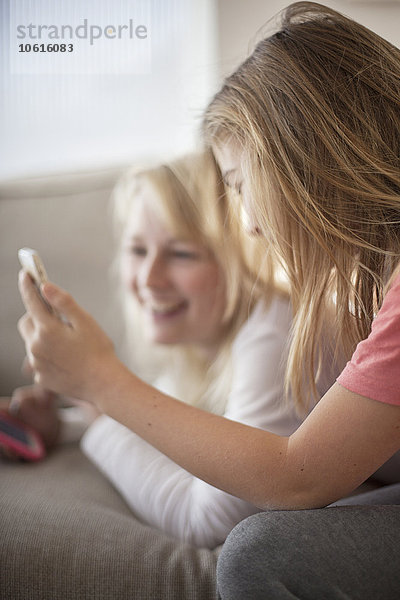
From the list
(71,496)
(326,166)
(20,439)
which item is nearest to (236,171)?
(326,166)

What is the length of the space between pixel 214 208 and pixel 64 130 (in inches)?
17.3

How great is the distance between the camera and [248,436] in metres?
0.68

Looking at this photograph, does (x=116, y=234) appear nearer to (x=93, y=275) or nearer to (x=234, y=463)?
(x=93, y=275)

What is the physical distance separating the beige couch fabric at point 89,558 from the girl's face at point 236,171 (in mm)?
411

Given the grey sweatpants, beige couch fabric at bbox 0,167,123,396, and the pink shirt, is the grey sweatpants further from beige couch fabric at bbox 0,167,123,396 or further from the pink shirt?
beige couch fabric at bbox 0,167,123,396

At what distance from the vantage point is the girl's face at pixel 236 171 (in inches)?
31.2

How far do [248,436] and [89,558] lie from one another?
0.26m

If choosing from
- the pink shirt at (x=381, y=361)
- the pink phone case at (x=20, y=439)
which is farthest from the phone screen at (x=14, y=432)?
the pink shirt at (x=381, y=361)

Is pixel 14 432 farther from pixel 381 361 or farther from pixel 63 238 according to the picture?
pixel 381 361

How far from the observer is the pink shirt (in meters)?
0.61

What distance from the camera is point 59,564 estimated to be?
762 mm

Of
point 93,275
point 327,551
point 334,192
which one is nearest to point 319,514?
point 327,551

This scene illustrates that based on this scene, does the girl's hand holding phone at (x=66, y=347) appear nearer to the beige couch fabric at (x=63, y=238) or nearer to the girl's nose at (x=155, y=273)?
the girl's nose at (x=155, y=273)

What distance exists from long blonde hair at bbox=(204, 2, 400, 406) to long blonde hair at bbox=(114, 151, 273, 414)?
0.29 meters
